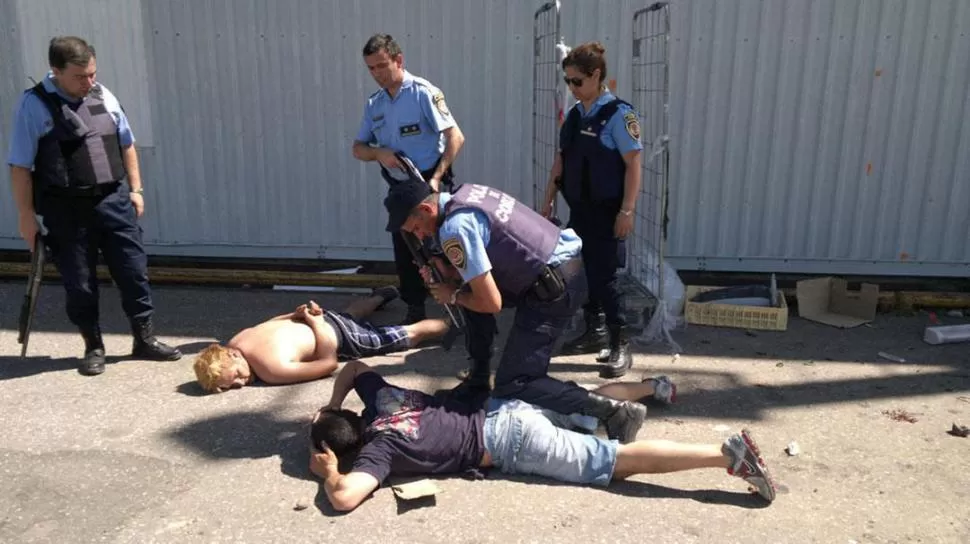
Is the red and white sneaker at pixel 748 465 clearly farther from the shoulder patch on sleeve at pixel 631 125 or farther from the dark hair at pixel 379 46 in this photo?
the dark hair at pixel 379 46

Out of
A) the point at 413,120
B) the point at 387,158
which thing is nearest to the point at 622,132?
the point at 413,120

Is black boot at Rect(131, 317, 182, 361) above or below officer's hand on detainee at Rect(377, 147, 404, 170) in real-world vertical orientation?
below

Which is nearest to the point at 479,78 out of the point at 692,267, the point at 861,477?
the point at 692,267

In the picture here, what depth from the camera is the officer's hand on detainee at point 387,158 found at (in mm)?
5036

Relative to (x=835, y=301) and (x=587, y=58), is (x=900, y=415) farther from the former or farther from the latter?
(x=587, y=58)

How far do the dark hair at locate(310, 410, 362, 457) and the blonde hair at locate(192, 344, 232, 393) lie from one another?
1.04m

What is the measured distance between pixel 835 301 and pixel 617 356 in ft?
6.79

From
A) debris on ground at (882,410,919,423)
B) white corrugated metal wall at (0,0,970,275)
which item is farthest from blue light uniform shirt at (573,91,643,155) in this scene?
debris on ground at (882,410,919,423)

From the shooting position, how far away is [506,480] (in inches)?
143

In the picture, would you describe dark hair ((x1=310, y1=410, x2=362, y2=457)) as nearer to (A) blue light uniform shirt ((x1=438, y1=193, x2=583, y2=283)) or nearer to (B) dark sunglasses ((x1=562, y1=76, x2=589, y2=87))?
(A) blue light uniform shirt ((x1=438, y1=193, x2=583, y2=283))

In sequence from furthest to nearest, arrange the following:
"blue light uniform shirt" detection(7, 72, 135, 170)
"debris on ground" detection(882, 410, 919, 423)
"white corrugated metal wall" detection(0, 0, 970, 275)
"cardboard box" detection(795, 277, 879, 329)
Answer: "white corrugated metal wall" detection(0, 0, 970, 275) < "cardboard box" detection(795, 277, 879, 329) < "blue light uniform shirt" detection(7, 72, 135, 170) < "debris on ground" detection(882, 410, 919, 423)

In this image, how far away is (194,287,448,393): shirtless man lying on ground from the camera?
4547mm

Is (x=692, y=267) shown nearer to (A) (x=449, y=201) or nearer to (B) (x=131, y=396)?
(A) (x=449, y=201)

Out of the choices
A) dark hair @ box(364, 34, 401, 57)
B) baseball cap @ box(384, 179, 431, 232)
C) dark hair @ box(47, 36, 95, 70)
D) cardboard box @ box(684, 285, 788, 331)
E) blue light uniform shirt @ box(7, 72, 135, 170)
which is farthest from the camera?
cardboard box @ box(684, 285, 788, 331)
